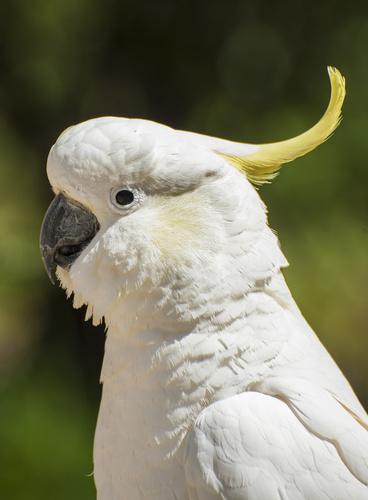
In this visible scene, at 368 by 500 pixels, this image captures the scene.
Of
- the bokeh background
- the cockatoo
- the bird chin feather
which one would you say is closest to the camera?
the cockatoo

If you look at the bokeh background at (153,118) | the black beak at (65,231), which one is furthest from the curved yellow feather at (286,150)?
the bokeh background at (153,118)

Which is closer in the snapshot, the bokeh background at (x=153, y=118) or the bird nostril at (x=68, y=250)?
the bird nostril at (x=68, y=250)

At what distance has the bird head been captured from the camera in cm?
Answer: 150

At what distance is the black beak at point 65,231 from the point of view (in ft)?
5.21

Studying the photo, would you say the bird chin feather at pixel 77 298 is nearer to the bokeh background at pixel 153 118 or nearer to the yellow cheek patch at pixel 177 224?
the yellow cheek patch at pixel 177 224

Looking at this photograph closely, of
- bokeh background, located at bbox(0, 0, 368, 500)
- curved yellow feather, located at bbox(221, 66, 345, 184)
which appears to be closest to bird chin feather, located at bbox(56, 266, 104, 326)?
curved yellow feather, located at bbox(221, 66, 345, 184)

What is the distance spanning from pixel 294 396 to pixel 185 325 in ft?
0.76

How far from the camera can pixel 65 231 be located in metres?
1.59

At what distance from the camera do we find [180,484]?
4.82 feet

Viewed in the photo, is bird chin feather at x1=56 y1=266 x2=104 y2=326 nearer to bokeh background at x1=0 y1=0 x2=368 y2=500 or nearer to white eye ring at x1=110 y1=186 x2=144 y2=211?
white eye ring at x1=110 y1=186 x2=144 y2=211

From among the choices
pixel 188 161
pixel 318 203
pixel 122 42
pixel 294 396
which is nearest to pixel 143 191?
pixel 188 161

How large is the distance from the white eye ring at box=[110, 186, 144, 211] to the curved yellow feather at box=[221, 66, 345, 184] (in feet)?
0.64

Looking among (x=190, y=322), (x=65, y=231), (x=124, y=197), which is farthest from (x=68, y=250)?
(x=190, y=322)

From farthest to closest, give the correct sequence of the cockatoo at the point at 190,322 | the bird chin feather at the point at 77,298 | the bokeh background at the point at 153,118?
the bokeh background at the point at 153,118 → the bird chin feather at the point at 77,298 → the cockatoo at the point at 190,322
